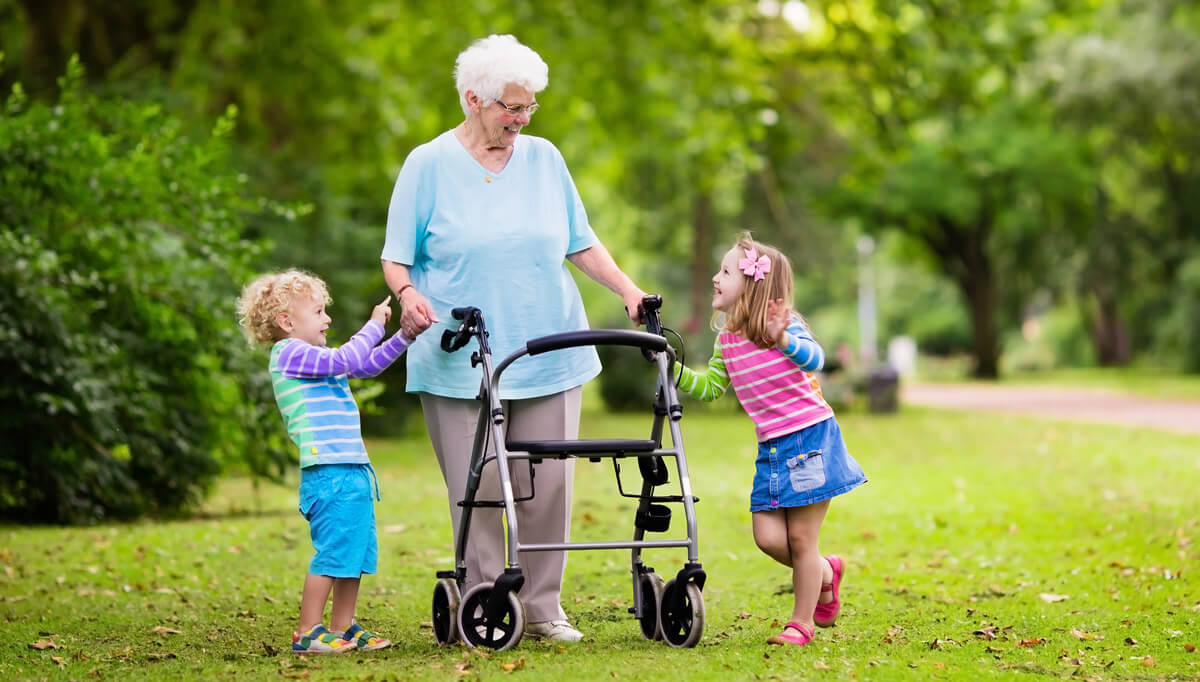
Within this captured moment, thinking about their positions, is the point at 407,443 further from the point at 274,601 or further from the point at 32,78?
the point at 274,601

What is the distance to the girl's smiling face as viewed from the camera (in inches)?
211

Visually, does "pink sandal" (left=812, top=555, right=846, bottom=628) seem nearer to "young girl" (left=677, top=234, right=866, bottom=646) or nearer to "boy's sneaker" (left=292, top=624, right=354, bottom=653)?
"young girl" (left=677, top=234, right=866, bottom=646)

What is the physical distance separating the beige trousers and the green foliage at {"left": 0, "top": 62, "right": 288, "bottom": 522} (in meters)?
3.94

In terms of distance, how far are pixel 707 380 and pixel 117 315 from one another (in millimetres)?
5731

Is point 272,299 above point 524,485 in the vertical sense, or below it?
above

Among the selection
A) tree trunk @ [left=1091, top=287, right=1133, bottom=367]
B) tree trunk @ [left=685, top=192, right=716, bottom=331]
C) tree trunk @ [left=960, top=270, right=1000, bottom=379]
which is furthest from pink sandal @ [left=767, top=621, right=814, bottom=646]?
tree trunk @ [left=1091, top=287, right=1133, bottom=367]

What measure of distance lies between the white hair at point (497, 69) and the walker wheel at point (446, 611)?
1721 millimetres

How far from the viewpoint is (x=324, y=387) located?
537cm

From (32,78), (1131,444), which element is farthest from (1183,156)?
(32,78)

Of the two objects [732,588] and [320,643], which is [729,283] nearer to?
[320,643]

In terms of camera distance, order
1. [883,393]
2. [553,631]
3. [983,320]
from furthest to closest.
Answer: [983,320], [883,393], [553,631]

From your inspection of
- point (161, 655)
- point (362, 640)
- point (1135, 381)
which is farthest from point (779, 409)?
point (1135, 381)

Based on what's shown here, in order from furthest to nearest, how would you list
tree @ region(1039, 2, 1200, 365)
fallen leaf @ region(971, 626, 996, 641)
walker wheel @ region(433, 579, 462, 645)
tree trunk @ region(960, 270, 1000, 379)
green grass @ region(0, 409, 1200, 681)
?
tree trunk @ region(960, 270, 1000, 379) → tree @ region(1039, 2, 1200, 365) → fallen leaf @ region(971, 626, 996, 641) → walker wheel @ region(433, 579, 462, 645) → green grass @ region(0, 409, 1200, 681)

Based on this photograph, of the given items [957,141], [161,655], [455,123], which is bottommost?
[161,655]
